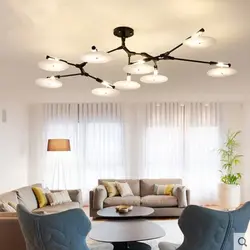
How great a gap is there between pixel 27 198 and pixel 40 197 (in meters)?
0.28

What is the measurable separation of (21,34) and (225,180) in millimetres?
5742

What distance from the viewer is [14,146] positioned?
7.08 meters

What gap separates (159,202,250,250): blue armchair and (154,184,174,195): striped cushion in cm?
370

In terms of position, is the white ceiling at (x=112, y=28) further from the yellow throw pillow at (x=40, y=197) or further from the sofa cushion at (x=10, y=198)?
the yellow throw pillow at (x=40, y=197)

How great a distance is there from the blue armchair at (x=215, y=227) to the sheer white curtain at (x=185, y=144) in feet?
17.3

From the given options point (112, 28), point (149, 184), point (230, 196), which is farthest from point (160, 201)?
point (112, 28)

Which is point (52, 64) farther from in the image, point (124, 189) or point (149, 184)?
point (149, 184)

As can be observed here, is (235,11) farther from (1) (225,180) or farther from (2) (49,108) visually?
(2) (49,108)

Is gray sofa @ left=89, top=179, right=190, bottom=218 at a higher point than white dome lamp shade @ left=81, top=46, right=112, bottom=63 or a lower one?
lower

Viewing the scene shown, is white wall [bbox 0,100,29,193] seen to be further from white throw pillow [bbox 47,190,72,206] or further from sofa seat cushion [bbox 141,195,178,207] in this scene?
sofa seat cushion [bbox 141,195,178,207]

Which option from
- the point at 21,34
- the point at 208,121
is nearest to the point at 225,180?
the point at 208,121

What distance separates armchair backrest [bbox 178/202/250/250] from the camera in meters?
2.53

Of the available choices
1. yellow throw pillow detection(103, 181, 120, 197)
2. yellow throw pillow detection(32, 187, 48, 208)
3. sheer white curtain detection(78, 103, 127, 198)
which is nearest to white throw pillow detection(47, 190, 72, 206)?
yellow throw pillow detection(32, 187, 48, 208)

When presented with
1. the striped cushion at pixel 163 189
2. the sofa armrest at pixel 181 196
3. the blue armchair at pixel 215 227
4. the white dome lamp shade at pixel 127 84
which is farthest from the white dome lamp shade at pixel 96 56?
the striped cushion at pixel 163 189
